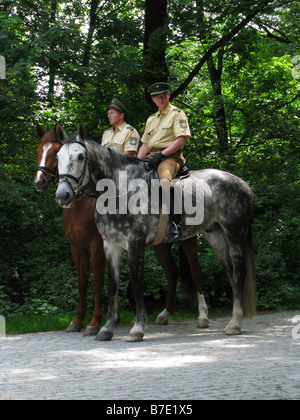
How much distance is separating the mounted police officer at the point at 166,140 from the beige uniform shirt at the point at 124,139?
173 millimetres

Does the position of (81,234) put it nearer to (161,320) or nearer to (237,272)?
(161,320)

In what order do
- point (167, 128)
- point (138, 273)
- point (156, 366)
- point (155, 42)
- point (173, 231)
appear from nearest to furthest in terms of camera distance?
point (156, 366) → point (138, 273) → point (173, 231) → point (167, 128) → point (155, 42)

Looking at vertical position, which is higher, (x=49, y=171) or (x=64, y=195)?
(x=49, y=171)

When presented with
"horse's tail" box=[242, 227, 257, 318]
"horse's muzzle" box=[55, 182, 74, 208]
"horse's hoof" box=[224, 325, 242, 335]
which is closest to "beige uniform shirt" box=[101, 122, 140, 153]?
"horse's muzzle" box=[55, 182, 74, 208]

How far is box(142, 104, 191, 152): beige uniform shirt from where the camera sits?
7.82 metres

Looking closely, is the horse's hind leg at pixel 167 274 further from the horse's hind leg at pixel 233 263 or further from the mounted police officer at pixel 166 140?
the mounted police officer at pixel 166 140

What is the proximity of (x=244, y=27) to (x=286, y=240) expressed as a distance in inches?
215

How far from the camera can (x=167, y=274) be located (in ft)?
29.4

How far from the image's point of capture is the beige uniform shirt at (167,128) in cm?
782

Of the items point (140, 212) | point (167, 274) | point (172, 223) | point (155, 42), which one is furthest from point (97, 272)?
point (155, 42)

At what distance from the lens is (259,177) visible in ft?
45.5

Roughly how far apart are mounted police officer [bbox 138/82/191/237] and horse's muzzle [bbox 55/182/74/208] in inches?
54.9

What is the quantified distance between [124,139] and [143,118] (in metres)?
3.30
